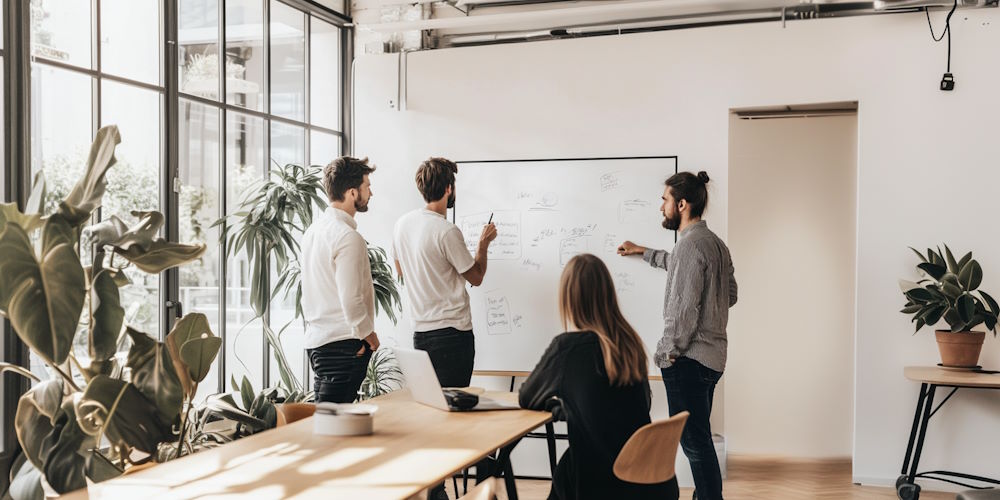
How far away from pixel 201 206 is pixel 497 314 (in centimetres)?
205

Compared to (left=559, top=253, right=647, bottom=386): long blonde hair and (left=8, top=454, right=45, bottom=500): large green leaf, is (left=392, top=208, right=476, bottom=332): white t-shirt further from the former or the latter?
(left=8, top=454, right=45, bottom=500): large green leaf

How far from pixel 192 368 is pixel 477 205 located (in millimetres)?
3072

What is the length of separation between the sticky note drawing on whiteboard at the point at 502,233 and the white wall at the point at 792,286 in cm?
182

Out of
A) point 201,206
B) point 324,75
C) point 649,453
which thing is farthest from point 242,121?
point 649,453

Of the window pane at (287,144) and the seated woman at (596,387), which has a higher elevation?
the window pane at (287,144)

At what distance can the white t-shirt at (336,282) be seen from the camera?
14.2 ft

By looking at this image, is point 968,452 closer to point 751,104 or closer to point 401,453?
point 751,104

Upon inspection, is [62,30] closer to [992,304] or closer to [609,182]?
[609,182]

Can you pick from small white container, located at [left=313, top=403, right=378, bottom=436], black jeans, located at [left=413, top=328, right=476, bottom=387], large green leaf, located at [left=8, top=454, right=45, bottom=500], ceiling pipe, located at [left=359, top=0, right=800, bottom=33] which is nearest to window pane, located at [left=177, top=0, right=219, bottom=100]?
ceiling pipe, located at [left=359, top=0, right=800, bottom=33]

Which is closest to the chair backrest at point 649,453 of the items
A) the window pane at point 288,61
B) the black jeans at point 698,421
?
the black jeans at point 698,421

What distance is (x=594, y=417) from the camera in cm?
302

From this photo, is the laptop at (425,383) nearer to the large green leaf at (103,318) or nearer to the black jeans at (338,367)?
the black jeans at (338,367)

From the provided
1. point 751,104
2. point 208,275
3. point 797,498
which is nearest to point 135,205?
point 208,275

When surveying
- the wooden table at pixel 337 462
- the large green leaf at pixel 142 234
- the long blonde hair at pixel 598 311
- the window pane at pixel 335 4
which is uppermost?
the window pane at pixel 335 4
